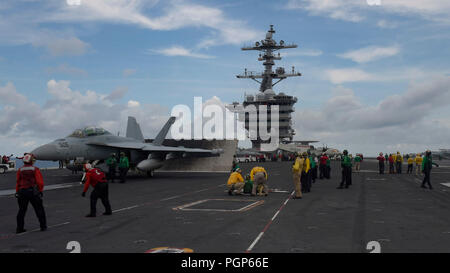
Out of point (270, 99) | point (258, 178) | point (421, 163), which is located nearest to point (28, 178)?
point (258, 178)

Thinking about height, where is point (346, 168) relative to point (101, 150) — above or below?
below

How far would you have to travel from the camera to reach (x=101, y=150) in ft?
90.0

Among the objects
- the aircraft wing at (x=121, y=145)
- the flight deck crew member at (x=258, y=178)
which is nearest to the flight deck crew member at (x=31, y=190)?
the flight deck crew member at (x=258, y=178)

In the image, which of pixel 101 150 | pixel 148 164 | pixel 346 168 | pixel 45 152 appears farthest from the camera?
pixel 148 164

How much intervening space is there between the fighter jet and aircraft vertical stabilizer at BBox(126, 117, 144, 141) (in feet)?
22.4

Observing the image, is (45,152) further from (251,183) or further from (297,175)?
(297,175)

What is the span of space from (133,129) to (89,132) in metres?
→ 11.1

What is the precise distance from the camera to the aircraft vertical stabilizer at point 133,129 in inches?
1496

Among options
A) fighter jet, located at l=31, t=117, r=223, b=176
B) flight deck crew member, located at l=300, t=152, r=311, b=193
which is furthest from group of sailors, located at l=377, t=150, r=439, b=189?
Result: fighter jet, located at l=31, t=117, r=223, b=176

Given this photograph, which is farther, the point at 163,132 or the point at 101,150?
the point at 163,132

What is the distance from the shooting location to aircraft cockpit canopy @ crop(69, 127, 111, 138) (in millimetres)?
26531
